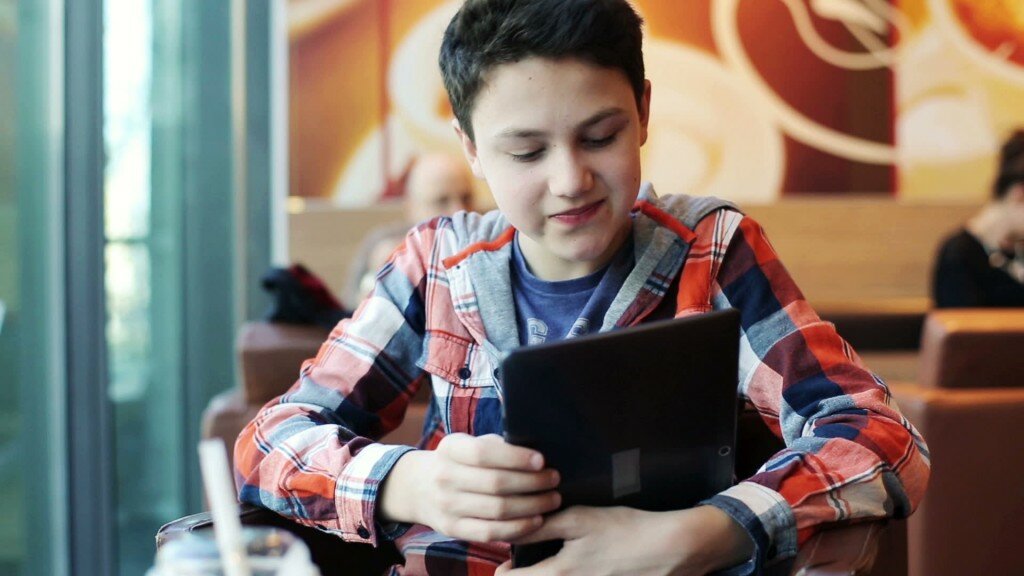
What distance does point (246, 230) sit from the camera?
15.2 ft

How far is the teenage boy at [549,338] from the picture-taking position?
1.05 meters

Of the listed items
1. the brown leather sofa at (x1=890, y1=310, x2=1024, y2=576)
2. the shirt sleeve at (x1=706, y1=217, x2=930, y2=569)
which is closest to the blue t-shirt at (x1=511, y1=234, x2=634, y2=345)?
the shirt sleeve at (x1=706, y1=217, x2=930, y2=569)

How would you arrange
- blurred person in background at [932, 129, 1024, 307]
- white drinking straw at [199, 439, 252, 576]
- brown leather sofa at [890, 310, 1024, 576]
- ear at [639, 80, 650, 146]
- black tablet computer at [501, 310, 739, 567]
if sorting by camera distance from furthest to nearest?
blurred person in background at [932, 129, 1024, 307]
brown leather sofa at [890, 310, 1024, 576]
ear at [639, 80, 650, 146]
black tablet computer at [501, 310, 739, 567]
white drinking straw at [199, 439, 252, 576]

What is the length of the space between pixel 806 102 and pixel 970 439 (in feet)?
9.33

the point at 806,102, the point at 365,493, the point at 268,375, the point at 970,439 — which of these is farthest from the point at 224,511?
the point at 806,102

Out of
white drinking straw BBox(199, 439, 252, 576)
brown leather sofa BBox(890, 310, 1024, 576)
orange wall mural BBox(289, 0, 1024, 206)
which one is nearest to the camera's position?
white drinking straw BBox(199, 439, 252, 576)

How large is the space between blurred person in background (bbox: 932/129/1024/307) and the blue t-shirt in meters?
3.18

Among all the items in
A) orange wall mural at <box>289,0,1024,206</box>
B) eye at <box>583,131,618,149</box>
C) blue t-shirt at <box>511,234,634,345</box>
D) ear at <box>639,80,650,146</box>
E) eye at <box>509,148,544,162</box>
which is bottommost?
blue t-shirt at <box>511,234,634,345</box>

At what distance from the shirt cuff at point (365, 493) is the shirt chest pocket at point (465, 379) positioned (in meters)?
0.19

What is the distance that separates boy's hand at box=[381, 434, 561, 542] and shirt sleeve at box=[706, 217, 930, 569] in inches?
7.7

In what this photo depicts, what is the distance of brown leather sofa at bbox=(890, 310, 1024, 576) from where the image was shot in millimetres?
2502

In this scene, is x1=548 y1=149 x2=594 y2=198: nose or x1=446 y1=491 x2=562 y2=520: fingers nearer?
x1=446 y1=491 x2=562 y2=520: fingers

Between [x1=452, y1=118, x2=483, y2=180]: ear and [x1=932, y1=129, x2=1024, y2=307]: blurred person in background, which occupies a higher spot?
[x1=452, y1=118, x2=483, y2=180]: ear

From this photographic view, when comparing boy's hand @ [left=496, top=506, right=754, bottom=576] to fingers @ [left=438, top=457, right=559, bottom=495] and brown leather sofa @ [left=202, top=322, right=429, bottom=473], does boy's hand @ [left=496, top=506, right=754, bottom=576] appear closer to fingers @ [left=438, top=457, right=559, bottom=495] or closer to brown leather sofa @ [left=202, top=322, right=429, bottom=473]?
fingers @ [left=438, top=457, right=559, bottom=495]
